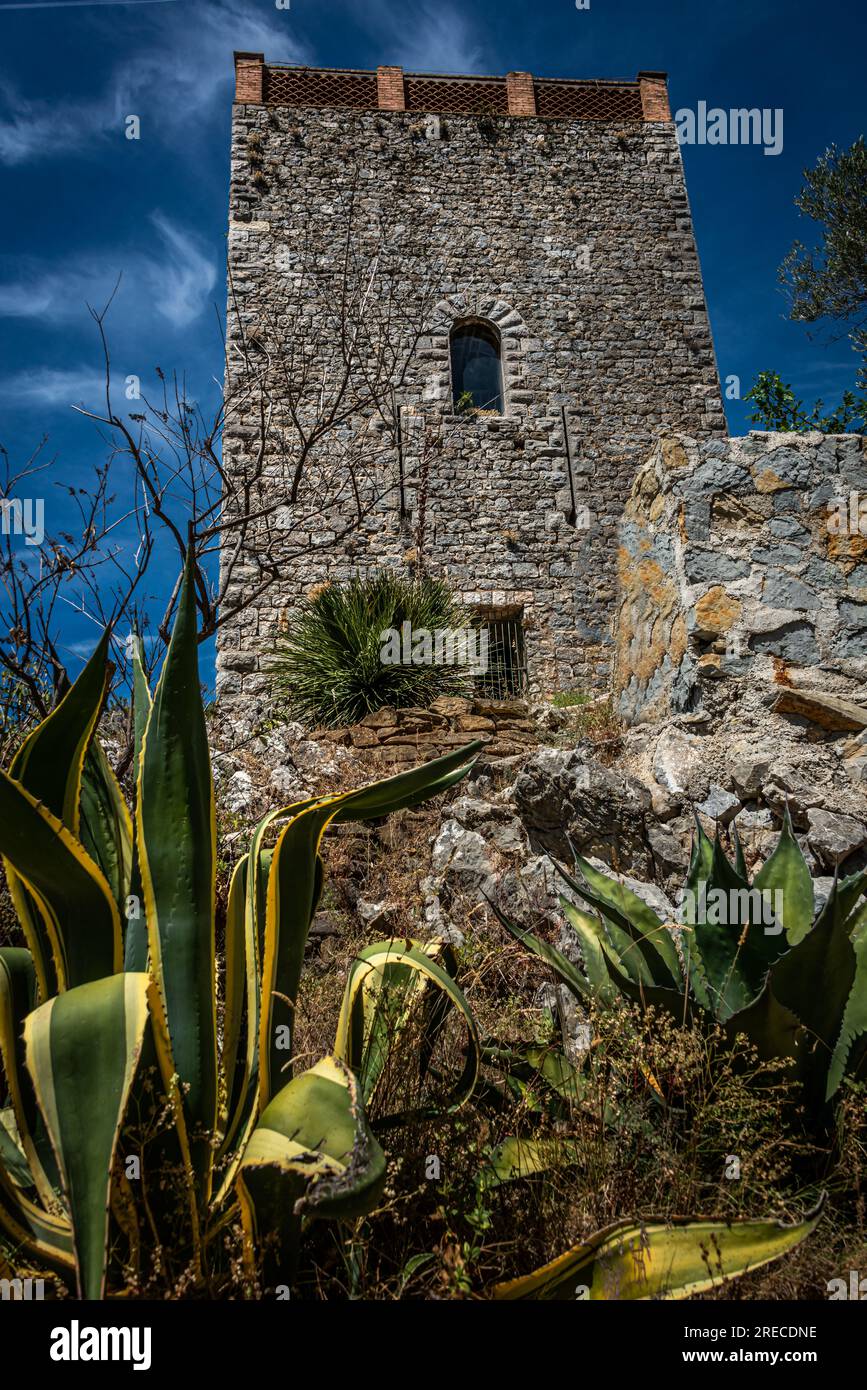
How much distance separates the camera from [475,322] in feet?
32.9

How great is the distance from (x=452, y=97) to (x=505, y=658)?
7.15m

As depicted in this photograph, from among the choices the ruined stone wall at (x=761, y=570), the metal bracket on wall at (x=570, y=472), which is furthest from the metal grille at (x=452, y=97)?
the ruined stone wall at (x=761, y=570)

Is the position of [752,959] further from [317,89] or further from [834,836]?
[317,89]

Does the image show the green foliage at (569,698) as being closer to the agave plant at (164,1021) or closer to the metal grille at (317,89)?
the agave plant at (164,1021)

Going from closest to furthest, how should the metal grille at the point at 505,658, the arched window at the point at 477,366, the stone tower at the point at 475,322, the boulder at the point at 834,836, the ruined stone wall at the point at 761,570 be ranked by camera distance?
the boulder at the point at 834,836 → the ruined stone wall at the point at 761,570 → the metal grille at the point at 505,658 → the stone tower at the point at 475,322 → the arched window at the point at 477,366

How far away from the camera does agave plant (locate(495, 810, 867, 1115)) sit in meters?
1.72

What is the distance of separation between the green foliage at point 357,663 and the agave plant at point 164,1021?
14.8 feet

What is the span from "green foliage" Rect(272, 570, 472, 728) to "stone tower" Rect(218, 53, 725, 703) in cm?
199

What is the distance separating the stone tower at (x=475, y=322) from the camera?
915 cm

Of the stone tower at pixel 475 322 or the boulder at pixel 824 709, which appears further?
the stone tower at pixel 475 322

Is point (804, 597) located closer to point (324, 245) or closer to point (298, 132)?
point (324, 245)

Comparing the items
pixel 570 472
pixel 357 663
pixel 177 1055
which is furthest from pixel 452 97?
pixel 177 1055

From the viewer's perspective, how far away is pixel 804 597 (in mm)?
3680
